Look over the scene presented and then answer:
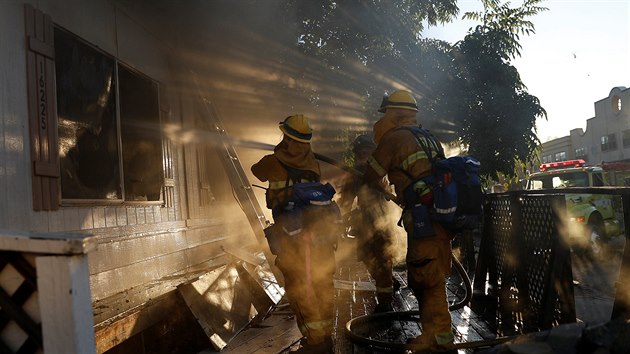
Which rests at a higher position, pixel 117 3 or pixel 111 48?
pixel 117 3

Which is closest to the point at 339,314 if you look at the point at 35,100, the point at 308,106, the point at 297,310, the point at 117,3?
the point at 297,310

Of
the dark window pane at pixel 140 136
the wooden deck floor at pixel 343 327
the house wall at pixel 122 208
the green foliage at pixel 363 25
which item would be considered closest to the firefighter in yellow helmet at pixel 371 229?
the wooden deck floor at pixel 343 327

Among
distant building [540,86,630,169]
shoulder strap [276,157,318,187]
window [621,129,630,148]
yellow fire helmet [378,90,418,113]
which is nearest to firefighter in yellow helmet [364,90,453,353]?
yellow fire helmet [378,90,418,113]

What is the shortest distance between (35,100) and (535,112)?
9.91m

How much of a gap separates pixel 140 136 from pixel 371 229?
9.98 feet

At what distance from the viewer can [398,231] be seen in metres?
5.92

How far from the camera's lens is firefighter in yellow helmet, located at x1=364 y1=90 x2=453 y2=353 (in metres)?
3.51

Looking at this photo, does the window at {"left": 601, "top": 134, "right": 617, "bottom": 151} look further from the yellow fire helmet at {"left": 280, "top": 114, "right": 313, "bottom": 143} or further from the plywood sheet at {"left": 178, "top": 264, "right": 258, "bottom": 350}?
the yellow fire helmet at {"left": 280, "top": 114, "right": 313, "bottom": 143}

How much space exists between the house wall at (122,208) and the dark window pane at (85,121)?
159mm

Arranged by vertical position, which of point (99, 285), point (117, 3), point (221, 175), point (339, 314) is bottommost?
point (339, 314)

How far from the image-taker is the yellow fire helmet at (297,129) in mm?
4051

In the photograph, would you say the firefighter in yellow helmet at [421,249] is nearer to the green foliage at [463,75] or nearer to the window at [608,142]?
the green foliage at [463,75]

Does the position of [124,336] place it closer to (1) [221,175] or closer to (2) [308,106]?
(1) [221,175]

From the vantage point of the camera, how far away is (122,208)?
4867mm
